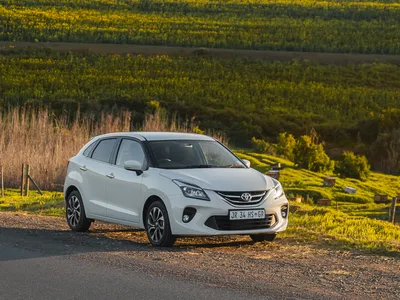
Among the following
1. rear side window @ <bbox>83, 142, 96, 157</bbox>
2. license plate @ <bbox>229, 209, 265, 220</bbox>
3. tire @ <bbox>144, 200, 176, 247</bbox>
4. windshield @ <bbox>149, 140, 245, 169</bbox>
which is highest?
windshield @ <bbox>149, 140, 245, 169</bbox>

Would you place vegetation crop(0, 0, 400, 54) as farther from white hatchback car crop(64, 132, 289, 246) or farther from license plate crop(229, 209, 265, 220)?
license plate crop(229, 209, 265, 220)

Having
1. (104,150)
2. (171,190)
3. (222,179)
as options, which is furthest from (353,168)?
(171,190)

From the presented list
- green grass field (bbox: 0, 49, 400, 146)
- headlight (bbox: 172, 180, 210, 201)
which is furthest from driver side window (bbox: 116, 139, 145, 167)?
green grass field (bbox: 0, 49, 400, 146)

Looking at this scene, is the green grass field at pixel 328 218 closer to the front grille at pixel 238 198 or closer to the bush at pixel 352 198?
the bush at pixel 352 198

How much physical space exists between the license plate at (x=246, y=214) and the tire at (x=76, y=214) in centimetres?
314

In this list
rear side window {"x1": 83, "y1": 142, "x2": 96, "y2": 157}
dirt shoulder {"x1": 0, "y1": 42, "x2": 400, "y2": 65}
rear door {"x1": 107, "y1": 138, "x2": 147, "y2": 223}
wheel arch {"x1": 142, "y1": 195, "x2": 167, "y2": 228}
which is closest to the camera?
wheel arch {"x1": 142, "y1": 195, "x2": 167, "y2": 228}

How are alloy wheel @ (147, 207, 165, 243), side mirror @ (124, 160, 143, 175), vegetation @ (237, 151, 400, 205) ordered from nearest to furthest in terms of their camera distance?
1. alloy wheel @ (147, 207, 165, 243)
2. side mirror @ (124, 160, 143, 175)
3. vegetation @ (237, 151, 400, 205)

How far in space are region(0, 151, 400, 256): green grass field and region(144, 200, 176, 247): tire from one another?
2.36m

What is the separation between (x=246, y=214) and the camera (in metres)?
13.3

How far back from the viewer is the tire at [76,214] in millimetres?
15500

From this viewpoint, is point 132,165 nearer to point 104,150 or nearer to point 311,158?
point 104,150

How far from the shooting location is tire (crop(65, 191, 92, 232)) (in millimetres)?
15500

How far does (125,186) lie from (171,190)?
4.05 ft

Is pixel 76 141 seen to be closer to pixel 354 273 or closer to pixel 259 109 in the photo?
pixel 354 273
